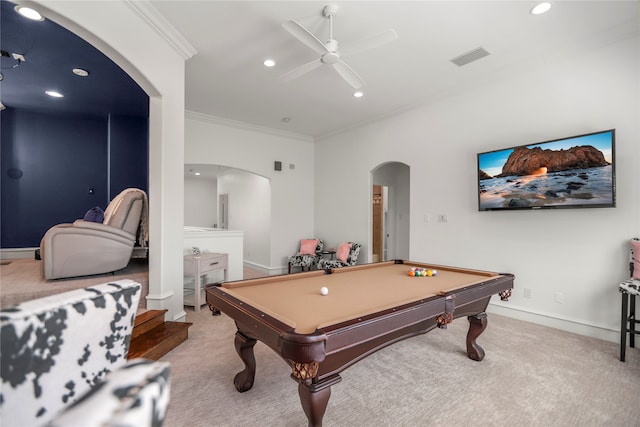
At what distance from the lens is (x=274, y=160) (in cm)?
610

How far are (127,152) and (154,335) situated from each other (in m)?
3.65

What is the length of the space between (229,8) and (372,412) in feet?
11.1

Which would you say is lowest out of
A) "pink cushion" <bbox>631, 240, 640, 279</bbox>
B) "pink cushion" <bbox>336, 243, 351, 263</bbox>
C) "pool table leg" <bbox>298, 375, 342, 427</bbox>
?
"pool table leg" <bbox>298, 375, 342, 427</bbox>

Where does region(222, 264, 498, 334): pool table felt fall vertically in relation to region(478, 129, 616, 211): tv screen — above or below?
below

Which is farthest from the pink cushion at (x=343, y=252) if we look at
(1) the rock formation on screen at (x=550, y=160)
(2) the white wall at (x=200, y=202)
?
(2) the white wall at (x=200, y=202)

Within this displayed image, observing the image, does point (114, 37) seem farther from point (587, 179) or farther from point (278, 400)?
point (587, 179)

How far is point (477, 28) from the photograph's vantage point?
9.25 ft

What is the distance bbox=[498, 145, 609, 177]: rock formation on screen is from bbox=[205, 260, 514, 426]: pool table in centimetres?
158

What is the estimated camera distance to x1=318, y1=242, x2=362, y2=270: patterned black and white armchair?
5312 millimetres

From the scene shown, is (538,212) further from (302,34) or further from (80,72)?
(80,72)

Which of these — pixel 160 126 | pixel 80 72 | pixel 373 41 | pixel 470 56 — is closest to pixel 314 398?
pixel 373 41

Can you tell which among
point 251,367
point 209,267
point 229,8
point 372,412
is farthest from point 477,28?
point 209,267

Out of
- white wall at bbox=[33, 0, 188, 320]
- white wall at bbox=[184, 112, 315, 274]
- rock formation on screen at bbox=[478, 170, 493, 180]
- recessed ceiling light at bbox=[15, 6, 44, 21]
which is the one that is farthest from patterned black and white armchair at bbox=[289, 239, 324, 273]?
recessed ceiling light at bbox=[15, 6, 44, 21]

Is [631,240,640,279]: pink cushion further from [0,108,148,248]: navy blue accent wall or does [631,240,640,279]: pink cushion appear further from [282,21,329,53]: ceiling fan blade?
[0,108,148,248]: navy blue accent wall
